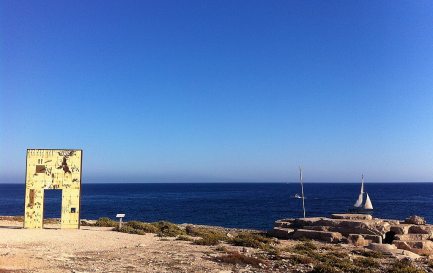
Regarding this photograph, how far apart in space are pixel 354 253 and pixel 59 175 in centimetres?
1814

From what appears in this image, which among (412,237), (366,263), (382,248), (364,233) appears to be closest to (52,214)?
(364,233)

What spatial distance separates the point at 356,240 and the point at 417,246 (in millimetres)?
3500

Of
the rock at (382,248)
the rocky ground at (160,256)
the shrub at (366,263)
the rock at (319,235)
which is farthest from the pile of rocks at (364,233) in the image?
the shrub at (366,263)

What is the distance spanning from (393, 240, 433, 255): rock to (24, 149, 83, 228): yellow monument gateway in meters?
20.0

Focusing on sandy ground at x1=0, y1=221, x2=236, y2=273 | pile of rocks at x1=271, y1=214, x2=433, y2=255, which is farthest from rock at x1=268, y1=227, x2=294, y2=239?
sandy ground at x1=0, y1=221, x2=236, y2=273

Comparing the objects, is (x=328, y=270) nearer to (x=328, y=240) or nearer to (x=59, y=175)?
(x=328, y=240)

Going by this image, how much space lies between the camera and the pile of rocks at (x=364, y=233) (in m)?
26.0

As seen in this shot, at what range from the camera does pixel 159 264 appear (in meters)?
16.4

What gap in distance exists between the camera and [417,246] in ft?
83.7

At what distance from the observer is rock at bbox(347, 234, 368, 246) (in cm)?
2645

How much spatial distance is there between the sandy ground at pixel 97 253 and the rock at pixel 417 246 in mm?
12353

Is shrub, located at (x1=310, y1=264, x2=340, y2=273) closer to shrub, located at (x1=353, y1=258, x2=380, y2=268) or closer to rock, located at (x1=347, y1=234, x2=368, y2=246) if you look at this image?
shrub, located at (x1=353, y1=258, x2=380, y2=268)

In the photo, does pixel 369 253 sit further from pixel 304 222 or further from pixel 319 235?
pixel 304 222

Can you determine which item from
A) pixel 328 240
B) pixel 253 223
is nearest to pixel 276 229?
pixel 328 240
